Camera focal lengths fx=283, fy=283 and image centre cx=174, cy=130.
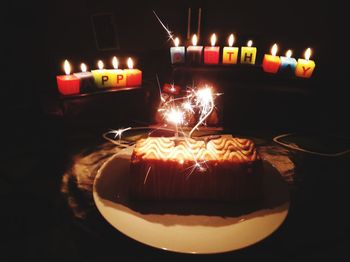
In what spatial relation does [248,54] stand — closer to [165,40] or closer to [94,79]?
[165,40]

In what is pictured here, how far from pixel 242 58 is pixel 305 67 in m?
0.67

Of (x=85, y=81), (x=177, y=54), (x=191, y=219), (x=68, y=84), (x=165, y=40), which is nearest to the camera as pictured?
(x=191, y=219)

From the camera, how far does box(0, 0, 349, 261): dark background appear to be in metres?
1.96

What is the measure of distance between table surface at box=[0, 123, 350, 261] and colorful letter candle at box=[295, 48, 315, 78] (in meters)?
1.09

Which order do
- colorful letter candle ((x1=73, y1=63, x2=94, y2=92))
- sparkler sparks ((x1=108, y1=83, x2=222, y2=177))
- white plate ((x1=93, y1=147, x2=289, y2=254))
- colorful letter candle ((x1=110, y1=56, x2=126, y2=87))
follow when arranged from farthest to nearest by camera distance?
colorful letter candle ((x1=110, y1=56, x2=126, y2=87))
colorful letter candle ((x1=73, y1=63, x2=94, y2=92))
sparkler sparks ((x1=108, y1=83, x2=222, y2=177))
white plate ((x1=93, y1=147, x2=289, y2=254))

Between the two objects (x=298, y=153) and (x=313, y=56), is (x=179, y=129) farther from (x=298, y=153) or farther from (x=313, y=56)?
(x=313, y=56)

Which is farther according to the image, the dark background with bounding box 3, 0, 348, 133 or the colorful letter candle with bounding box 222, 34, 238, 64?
the colorful letter candle with bounding box 222, 34, 238, 64

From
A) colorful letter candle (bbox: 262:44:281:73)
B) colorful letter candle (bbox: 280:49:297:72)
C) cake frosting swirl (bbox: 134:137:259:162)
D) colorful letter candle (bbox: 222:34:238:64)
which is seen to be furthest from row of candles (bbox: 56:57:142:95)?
colorful letter candle (bbox: 280:49:297:72)

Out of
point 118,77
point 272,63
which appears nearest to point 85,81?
point 118,77

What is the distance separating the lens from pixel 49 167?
209 centimetres

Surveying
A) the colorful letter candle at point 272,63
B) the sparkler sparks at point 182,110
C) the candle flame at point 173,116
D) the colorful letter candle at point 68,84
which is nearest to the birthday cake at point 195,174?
the sparkler sparks at point 182,110

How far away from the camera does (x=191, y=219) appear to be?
5.28ft

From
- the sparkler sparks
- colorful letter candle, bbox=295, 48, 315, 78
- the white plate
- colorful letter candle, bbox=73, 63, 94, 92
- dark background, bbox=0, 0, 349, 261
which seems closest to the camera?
the white plate

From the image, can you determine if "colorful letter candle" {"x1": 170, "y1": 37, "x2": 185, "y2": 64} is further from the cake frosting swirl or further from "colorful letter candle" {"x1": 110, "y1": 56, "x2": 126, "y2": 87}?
the cake frosting swirl
